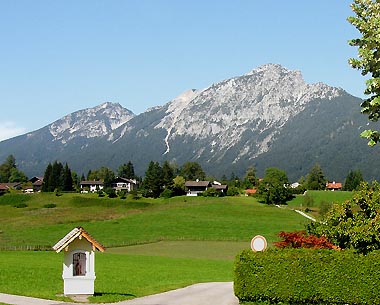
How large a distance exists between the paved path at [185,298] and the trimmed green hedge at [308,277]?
2915 millimetres

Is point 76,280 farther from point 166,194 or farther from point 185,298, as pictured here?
point 166,194

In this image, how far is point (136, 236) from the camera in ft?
300

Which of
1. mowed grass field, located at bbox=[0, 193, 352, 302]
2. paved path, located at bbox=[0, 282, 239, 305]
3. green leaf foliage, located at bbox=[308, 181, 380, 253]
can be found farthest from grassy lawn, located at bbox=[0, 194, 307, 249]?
green leaf foliage, located at bbox=[308, 181, 380, 253]

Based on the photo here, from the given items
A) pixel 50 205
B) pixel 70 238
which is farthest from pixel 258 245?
pixel 50 205

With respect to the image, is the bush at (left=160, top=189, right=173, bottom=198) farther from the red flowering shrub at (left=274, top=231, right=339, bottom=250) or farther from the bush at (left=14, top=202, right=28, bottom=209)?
the red flowering shrub at (left=274, top=231, right=339, bottom=250)

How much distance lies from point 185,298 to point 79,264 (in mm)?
Result: 5727

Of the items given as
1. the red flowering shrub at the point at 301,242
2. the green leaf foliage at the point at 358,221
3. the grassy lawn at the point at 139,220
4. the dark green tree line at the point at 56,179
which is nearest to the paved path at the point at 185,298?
the red flowering shrub at the point at 301,242

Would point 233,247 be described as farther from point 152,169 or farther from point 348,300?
point 152,169

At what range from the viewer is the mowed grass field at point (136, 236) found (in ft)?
124

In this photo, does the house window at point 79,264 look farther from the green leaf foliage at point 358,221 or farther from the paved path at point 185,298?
the green leaf foliage at point 358,221

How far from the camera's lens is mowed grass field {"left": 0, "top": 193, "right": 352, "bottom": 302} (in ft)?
124

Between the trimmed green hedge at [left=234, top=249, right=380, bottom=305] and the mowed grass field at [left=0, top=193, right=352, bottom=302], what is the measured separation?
656 cm

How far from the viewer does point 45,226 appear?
3932 inches

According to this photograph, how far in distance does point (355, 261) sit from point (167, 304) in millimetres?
8892
